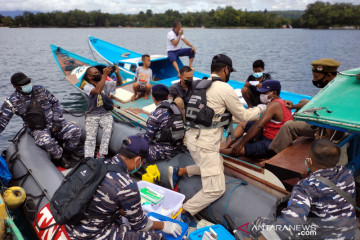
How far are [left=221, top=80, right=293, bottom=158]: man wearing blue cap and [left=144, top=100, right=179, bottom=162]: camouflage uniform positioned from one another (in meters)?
0.92

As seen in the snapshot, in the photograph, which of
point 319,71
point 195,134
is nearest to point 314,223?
point 195,134

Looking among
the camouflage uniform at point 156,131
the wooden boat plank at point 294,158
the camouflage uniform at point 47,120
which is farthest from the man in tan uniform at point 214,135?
the camouflage uniform at point 47,120

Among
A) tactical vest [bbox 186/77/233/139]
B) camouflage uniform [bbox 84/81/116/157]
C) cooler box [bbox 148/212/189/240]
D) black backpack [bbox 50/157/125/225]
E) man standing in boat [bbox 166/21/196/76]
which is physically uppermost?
man standing in boat [bbox 166/21/196/76]

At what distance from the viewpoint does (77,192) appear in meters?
2.25

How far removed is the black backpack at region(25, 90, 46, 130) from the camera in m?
4.73

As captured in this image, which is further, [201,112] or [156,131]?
[156,131]

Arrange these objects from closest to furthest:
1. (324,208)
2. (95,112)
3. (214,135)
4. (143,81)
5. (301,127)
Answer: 1. (324,208)
2. (214,135)
3. (301,127)
4. (95,112)
5. (143,81)

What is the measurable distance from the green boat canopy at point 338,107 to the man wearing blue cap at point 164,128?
2008mm

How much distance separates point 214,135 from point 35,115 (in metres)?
3.35

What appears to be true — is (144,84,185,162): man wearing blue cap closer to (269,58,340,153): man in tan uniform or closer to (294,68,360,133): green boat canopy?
(269,58,340,153): man in tan uniform

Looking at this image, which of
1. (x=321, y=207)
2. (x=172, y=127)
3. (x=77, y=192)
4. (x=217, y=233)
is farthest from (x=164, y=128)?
(x=321, y=207)

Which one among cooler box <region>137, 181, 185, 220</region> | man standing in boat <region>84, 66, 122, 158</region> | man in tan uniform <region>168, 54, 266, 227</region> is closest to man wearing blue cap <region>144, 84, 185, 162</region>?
man in tan uniform <region>168, 54, 266, 227</region>

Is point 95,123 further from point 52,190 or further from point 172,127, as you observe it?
point 172,127

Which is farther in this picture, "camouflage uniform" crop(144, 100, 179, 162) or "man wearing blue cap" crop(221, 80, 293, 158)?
"camouflage uniform" crop(144, 100, 179, 162)
